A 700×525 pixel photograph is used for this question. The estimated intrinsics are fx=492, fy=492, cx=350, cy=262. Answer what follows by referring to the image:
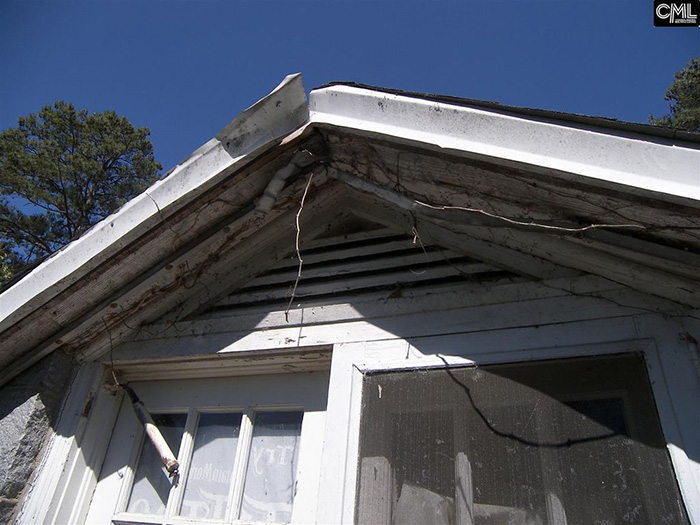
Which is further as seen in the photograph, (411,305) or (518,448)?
(411,305)

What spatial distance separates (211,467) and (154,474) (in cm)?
28

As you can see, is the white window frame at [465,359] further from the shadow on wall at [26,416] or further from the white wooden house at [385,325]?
the shadow on wall at [26,416]

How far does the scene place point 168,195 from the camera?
6.09 feet

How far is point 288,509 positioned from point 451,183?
1.36 metres

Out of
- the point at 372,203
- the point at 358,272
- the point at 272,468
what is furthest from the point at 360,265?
the point at 272,468

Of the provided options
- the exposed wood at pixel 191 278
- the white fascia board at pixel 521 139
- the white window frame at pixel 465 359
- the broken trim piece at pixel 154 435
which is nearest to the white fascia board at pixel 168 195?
the white fascia board at pixel 521 139

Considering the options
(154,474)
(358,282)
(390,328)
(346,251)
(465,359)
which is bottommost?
(154,474)

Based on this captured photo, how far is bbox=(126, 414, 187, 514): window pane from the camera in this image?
6.71 ft

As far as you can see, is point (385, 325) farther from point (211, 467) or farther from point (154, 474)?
point (154, 474)

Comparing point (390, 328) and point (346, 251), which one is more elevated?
point (346, 251)

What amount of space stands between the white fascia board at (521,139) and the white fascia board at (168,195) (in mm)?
125

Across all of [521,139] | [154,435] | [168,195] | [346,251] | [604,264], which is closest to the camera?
[521,139]

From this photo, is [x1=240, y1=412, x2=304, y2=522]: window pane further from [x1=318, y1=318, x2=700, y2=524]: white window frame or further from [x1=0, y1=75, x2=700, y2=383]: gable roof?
[x1=0, y1=75, x2=700, y2=383]: gable roof

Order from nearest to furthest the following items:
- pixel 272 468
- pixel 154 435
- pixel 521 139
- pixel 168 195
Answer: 1. pixel 521 139
2. pixel 168 195
3. pixel 272 468
4. pixel 154 435
